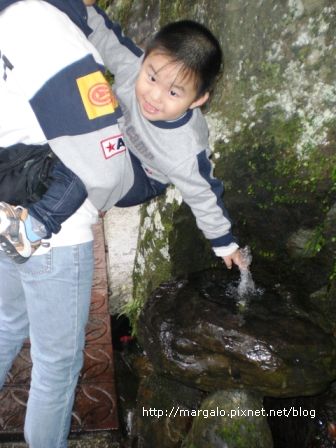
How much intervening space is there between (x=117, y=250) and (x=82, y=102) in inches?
82.4

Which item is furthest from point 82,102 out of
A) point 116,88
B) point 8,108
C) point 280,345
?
point 280,345

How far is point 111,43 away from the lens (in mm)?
2008

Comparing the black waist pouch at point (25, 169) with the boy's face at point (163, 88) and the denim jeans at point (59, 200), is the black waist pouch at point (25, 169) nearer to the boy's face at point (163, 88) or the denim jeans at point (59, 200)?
the denim jeans at point (59, 200)

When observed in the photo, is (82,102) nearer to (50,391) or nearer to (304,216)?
(50,391)

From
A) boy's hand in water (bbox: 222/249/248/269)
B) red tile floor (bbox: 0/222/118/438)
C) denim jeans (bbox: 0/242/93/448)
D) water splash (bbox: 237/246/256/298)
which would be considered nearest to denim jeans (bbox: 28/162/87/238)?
denim jeans (bbox: 0/242/93/448)

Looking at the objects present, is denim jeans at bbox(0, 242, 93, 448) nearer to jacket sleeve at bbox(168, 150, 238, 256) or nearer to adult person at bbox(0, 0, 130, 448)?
adult person at bbox(0, 0, 130, 448)

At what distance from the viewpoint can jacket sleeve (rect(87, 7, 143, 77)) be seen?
1992 mm

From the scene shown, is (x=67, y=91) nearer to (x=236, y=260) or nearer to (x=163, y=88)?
(x=163, y=88)

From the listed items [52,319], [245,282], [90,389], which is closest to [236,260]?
[245,282]

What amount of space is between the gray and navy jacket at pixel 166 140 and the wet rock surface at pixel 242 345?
16.5 inches

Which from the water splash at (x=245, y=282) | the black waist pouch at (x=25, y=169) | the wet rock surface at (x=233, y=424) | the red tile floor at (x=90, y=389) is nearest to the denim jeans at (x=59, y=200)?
the black waist pouch at (x=25, y=169)

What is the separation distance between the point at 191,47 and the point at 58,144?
0.70m

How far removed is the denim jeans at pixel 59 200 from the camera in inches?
60.2

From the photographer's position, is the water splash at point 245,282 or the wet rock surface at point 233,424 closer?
the wet rock surface at point 233,424
